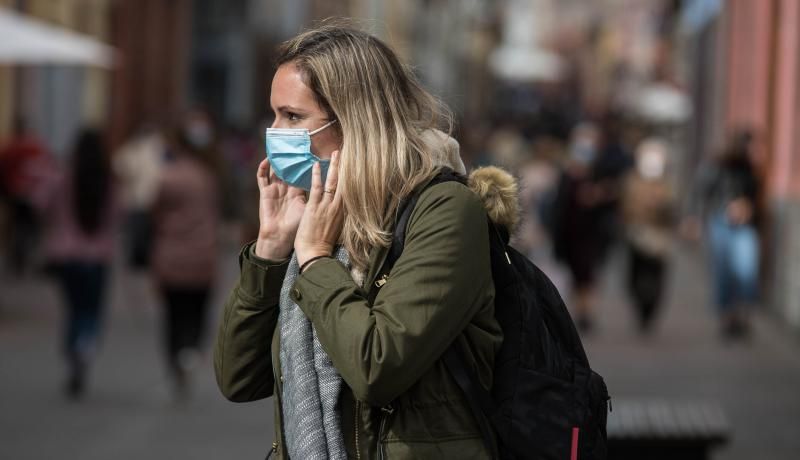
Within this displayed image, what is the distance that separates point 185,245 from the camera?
986cm

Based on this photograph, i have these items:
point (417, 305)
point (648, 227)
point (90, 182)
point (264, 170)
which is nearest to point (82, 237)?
point (90, 182)

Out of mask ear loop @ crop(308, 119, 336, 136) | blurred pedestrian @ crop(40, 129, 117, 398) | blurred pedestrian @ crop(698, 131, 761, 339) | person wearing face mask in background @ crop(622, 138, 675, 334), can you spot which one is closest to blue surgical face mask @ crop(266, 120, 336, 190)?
mask ear loop @ crop(308, 119, 336, 136)

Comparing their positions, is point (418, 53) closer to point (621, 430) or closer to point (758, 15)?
point (758, 15)

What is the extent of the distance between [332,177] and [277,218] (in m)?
0.25

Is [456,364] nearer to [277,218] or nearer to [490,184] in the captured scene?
[490,184]

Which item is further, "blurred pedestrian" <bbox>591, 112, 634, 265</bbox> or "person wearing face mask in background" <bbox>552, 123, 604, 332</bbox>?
"blurred pedestrian" <bbox>591, 112, 634, 265</bbox>

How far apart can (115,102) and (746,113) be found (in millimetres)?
12890

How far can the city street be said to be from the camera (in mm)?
8453

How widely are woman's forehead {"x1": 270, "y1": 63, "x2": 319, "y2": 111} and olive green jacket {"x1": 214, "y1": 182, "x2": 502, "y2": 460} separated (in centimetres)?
32

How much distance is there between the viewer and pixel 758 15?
19672 millimetres

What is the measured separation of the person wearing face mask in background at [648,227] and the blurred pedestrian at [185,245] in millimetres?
4838

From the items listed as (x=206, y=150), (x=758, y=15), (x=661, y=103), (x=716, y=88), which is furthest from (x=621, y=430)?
(x=661, y=103)

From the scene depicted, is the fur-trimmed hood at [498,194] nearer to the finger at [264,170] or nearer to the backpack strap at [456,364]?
the backpack strap at [456,364]

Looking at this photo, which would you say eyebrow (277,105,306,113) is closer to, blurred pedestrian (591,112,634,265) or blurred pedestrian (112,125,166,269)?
blurred pedestrian (591,112,634,265)
